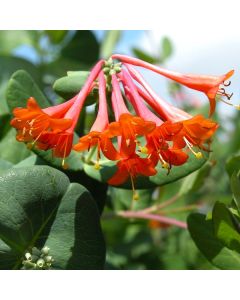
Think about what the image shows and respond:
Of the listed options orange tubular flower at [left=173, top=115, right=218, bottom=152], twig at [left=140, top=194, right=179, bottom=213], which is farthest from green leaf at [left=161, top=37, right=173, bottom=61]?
orange tubular flower at [left=173, top=115, right=218, bottom=152]

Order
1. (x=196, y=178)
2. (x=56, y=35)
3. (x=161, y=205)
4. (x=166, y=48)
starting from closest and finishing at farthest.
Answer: (x=196, y=178)
(x=161, y=205)
(x=56, y=35)
(x=166, y=48)

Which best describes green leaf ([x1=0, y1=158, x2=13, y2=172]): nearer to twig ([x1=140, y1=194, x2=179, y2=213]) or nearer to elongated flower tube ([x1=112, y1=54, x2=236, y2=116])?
elongated flower tube ([x1=112, y1=54, x2=236, y2=116])

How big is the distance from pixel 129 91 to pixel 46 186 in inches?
12.9

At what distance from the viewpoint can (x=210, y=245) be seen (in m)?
1.37

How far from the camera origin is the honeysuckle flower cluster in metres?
1.22

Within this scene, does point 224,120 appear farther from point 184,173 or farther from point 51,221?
point 51,221

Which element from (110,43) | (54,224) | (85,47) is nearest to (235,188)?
(54,224)

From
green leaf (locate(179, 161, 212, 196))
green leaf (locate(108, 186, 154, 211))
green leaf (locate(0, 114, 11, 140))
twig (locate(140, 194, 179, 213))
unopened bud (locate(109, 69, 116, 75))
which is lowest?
twig (locate(140, 194, 179, 213))

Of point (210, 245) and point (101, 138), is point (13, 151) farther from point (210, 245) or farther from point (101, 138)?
point (210, 245)

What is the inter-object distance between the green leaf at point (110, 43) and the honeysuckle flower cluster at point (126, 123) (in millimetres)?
1586

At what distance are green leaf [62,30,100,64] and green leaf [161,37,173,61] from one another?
0.76 metres

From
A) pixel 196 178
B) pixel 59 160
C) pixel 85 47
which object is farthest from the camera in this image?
pixel 85 47

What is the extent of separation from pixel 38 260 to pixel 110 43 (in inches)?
78.1

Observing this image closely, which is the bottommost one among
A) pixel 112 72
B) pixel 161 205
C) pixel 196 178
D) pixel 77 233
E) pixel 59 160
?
pixel 161 205
